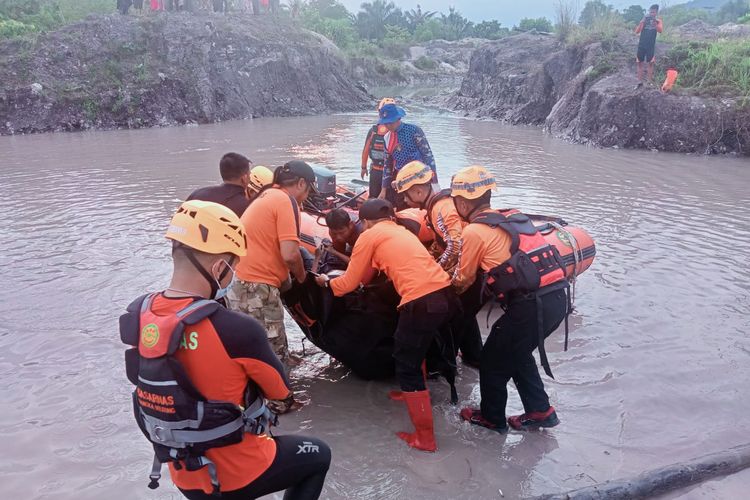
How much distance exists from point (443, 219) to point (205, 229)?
252 centimetres

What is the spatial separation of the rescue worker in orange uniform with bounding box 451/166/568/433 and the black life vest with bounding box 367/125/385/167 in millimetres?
2888

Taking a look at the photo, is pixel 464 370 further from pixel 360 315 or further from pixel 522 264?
pixel 522 264

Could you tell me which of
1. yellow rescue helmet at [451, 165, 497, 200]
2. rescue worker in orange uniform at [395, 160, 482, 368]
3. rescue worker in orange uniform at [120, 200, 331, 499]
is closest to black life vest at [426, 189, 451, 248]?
rescue worker in orange uniform at [395, 160, 482, 368]

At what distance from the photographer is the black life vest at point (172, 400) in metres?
1.75

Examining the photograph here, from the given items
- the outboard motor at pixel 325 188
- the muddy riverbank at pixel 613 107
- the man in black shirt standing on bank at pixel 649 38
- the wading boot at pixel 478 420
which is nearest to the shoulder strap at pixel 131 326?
the wading boot at pixel 478 420

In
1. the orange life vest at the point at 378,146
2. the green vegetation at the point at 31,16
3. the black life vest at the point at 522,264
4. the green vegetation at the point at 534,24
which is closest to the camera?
the black life vest at the point at 522,264

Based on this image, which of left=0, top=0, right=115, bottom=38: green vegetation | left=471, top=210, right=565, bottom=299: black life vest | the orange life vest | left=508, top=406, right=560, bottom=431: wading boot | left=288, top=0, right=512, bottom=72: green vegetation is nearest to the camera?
left=471, top=210, right=565, bottom=299: black life vest

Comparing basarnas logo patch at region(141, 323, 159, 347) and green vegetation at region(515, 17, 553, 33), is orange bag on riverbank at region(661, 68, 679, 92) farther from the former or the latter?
green vegetation at region(515, 17, 553, 33)

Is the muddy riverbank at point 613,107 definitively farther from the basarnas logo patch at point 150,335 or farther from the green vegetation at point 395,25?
the green vegetation at point 395,25

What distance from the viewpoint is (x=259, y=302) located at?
11.7 ft

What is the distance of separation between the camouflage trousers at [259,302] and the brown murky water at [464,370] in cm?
64

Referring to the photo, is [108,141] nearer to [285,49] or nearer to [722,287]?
[285,49]

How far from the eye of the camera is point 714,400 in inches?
146

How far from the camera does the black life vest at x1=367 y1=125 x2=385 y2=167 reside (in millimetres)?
6188
